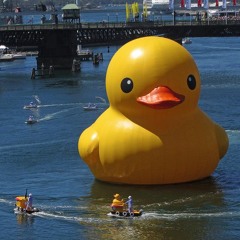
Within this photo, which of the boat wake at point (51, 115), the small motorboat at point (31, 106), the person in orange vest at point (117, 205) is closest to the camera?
the person in orange vest at point (117, 205)

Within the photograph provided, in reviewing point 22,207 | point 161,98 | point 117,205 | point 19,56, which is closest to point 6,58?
point 19,56

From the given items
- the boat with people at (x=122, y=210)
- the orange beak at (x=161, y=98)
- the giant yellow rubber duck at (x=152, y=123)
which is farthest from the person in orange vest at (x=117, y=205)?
the orange beak at (x=161, y=98)

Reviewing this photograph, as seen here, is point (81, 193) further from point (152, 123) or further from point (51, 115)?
point (51, 115)

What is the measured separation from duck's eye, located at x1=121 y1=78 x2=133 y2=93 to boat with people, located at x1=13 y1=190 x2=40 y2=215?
6731 mm

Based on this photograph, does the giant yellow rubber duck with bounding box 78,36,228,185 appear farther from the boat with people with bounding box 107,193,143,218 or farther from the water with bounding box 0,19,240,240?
the boat with people with bounding box 107,193,143,218

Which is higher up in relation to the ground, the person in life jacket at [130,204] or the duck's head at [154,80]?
the duck's head at [154,80]

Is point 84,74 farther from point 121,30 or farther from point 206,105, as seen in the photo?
point 206,105

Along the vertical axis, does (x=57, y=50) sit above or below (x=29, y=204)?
below

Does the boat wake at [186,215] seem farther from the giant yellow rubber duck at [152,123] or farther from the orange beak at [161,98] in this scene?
the orange beak at [161,98]

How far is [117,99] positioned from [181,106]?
3.00m

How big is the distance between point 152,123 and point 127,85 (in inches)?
81.7

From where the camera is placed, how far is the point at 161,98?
45.0 m

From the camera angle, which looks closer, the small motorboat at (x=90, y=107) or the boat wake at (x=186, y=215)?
the boat wake at (x=186, y=215)

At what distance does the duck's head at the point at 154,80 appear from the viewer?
45469 mm
